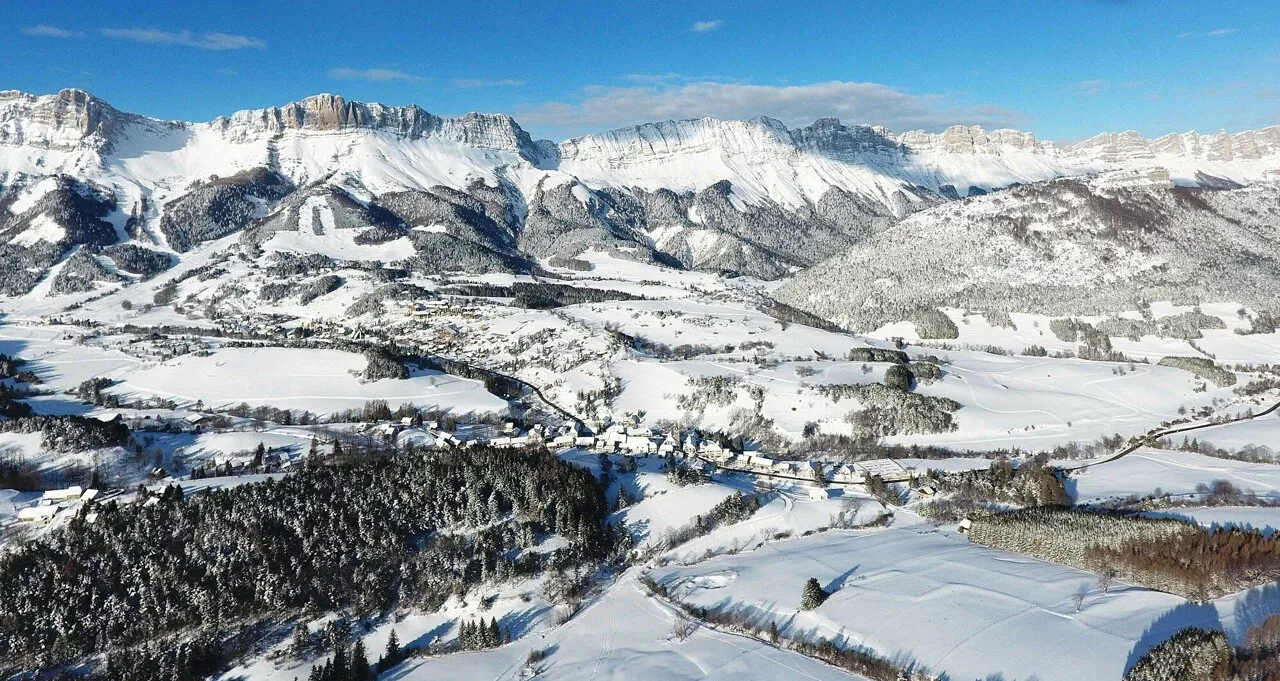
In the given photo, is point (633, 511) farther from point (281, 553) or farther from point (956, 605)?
point (956, 605)

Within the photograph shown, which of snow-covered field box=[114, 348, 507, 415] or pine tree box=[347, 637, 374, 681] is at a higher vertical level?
snow-covered field box=[114, 348, 507, 415]

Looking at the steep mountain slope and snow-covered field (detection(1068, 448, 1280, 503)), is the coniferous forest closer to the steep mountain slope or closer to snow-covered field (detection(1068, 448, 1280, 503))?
snow-covered field (detection(1068, 448, 1280, 503))

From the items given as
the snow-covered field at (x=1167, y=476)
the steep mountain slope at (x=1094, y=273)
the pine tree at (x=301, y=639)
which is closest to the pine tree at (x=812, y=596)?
the pine tree at (x=301, y=639)

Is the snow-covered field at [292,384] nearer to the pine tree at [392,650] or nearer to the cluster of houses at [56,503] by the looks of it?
the cluster of houses at [56,503]

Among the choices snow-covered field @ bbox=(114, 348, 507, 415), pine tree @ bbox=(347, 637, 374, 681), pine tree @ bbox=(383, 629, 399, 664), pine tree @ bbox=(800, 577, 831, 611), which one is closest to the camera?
pine tree @ bbox=(347, 637, 374, 681)

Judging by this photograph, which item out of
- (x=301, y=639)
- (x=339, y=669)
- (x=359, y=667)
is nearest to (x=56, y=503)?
(x=301, y=639)

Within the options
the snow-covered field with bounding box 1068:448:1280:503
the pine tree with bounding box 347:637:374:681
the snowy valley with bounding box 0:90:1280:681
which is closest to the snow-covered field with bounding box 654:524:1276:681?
the snowy valley with bounding box 0:90:1280:681

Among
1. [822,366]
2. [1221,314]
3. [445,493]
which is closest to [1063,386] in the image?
[822,366]

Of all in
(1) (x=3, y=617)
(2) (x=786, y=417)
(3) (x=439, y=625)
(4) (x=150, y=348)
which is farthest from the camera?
(4) (x=150, y=348)

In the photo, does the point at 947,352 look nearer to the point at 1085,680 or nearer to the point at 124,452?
the point at 1085,680
